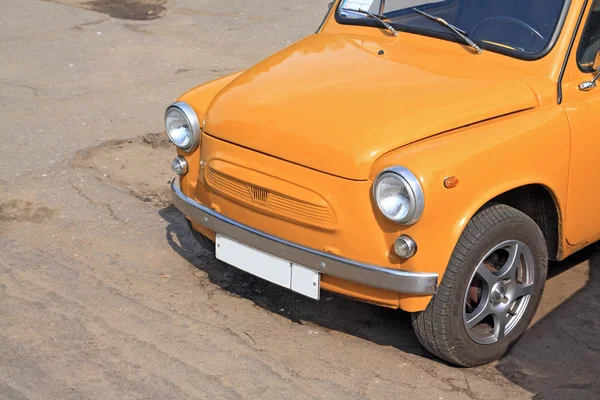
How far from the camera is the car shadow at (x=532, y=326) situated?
12.9ft

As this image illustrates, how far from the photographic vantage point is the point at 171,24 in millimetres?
10633

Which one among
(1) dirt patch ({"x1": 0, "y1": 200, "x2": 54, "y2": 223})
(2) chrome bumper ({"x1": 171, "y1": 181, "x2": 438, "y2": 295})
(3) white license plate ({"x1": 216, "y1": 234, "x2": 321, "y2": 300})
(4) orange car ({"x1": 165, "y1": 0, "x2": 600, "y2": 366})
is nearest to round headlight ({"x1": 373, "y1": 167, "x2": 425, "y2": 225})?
(4) orange car ({"x1": 165, "y1": 0, "x2": 600, "y2": 366})

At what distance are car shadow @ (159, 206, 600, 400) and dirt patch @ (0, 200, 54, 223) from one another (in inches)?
38.6

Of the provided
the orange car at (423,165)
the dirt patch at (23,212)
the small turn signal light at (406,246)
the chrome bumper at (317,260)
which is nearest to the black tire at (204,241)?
the orange car at (423,165)

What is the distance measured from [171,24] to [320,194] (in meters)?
7.43

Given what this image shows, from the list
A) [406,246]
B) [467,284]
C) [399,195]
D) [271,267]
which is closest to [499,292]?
[467,284]

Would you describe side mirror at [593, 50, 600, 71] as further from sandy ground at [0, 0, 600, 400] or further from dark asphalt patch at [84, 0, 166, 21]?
dark asphalt patch at [84, 0, 166, 21]

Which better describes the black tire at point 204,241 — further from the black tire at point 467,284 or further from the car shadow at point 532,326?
the black tire at point 467,284

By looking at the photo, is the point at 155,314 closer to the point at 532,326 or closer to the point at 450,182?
the point at 450,182

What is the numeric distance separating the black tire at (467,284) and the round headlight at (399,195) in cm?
33

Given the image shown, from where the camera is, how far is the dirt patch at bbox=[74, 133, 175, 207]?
5973 millimetres

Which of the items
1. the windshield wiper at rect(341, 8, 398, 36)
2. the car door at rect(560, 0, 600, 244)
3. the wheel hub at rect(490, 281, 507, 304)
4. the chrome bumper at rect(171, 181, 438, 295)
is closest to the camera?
the chrome bumper at rect(171, 181, 438, 295)

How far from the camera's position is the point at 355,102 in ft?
13.0

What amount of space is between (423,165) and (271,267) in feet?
3.03
